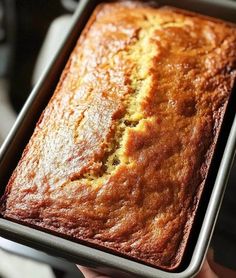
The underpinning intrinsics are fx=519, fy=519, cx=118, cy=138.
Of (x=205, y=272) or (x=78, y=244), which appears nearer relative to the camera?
(x=78, y=244)

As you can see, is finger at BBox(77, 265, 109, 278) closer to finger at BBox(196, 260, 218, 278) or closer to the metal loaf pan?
the metal loaf pan

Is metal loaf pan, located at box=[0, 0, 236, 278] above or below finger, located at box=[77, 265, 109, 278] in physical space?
above

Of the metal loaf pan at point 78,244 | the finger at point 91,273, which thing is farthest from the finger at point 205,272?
the finger at point 91,273

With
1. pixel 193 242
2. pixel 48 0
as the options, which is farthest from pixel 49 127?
pixel 48 0

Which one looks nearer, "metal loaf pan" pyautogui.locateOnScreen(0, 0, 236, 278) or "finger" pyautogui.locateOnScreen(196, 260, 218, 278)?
Answer: "metal loaf pan" pyautogui.locateOnScreen(0, 0, 236, 278)

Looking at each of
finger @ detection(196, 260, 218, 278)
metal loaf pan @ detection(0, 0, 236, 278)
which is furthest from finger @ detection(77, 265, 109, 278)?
finger @ detection(196, 260, 218, 278)

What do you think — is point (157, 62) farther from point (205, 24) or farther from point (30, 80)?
point (30, 80)

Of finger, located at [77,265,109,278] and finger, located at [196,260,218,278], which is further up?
finger, located at [196,260,218,278]

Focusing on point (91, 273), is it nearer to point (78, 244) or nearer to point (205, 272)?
point (78, 244)

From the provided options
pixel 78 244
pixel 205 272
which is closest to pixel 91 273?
pixel 78 244
